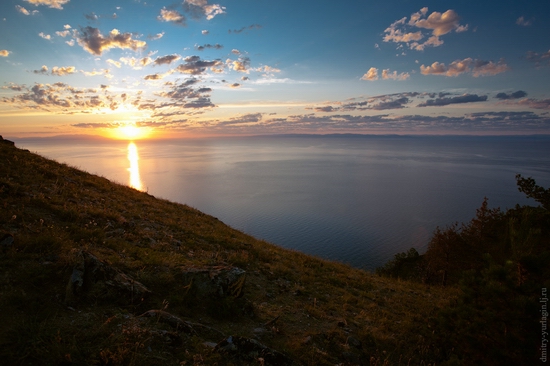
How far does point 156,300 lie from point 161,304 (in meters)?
0.21

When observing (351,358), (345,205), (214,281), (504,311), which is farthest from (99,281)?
(345,205)

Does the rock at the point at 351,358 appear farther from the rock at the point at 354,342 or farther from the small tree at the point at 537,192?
the small tree at the point at 537,192

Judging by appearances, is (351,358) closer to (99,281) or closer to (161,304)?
(161,304)

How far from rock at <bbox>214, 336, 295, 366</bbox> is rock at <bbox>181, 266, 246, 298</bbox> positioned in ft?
6.93

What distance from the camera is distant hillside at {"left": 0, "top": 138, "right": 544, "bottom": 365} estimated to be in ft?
16.1

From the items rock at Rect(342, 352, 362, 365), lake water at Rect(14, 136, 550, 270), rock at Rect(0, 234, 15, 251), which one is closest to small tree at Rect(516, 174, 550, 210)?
rock at Rect(342, 352, 362, 365)

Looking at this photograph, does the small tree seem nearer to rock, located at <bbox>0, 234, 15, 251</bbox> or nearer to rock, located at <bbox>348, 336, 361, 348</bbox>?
rock, located at <bbox>348, 336, 361, 348</bbox>

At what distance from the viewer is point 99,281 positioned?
626 cm

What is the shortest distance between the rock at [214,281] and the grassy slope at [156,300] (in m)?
0.27

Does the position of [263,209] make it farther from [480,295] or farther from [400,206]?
[480,295]

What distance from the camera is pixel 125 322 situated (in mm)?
5492

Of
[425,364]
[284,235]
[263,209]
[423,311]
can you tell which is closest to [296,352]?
[425,364]

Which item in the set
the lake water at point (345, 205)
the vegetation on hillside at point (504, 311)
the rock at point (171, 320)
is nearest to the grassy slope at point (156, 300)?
the rock at point (171, 320)

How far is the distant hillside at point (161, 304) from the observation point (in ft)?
16.1
